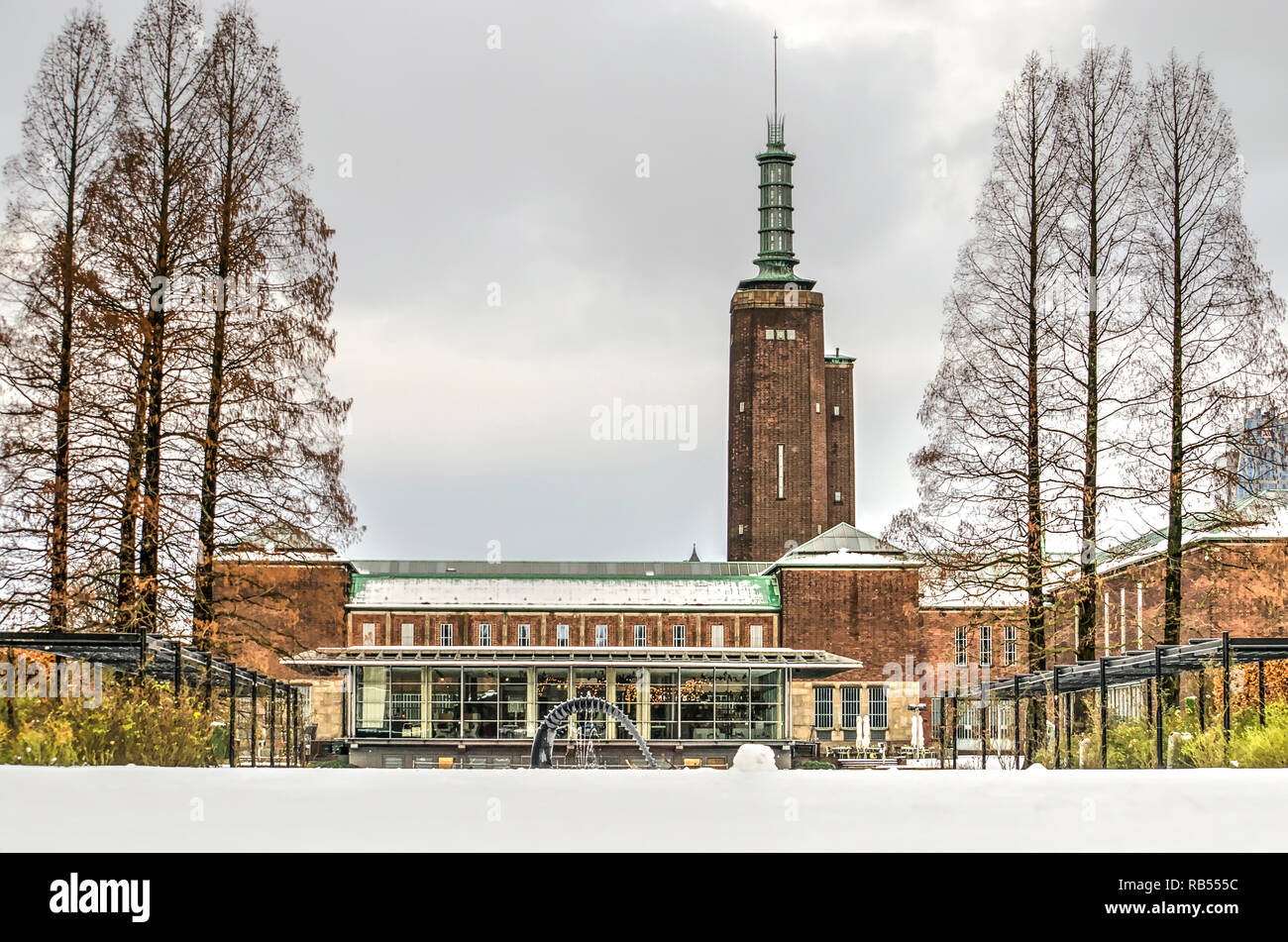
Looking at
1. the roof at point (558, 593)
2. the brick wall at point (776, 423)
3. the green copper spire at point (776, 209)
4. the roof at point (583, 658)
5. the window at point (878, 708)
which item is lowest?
the window at point (878, 708)

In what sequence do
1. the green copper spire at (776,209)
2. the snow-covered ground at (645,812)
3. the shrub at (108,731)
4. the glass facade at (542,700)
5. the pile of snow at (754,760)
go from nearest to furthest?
the snow-covered ground at (645,812), the pile of snow at (754,760), the shrub at (108,731), the glass facade at (542,700), the green copper spire at (776,209)

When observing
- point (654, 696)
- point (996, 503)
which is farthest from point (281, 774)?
point (654, 696)

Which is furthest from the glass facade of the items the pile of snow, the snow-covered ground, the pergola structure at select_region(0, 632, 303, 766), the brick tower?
the brick tower

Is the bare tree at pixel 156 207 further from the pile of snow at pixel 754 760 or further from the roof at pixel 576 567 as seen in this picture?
the roof at pixel 576 567

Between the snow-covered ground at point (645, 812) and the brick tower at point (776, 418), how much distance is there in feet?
263

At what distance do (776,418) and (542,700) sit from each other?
151 ft

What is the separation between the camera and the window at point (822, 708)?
6619cm

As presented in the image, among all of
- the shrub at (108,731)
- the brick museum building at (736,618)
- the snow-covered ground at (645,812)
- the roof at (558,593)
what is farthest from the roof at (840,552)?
the snow-covered ground at (645,812)

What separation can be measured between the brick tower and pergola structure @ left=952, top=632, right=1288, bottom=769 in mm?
65703

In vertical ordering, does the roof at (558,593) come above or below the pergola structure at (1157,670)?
above

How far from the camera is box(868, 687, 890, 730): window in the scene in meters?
66.4
